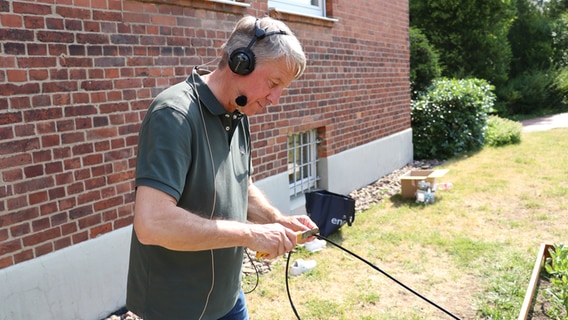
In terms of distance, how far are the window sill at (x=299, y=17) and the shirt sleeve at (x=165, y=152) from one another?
14.3 feet

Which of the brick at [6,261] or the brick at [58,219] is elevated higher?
the brick at [58,219]

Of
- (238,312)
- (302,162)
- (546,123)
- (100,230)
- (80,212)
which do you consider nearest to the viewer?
(238,312)

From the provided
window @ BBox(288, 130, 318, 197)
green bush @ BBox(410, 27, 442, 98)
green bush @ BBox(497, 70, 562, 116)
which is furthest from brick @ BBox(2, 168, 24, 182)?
green bush @ BBox(497, 70, 562, 116)

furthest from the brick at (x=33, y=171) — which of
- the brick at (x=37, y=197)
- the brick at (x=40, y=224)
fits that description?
the brick at (x=40, y=224)

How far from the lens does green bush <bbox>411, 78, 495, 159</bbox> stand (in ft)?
38.0

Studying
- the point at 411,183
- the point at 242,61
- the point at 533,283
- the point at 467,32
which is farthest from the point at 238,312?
the point at 467,32

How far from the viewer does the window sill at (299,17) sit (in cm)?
598

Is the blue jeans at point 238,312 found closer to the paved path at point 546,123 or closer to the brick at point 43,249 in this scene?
the brick at point 43,249

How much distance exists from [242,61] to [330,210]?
4.14 meters

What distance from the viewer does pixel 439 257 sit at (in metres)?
5.42

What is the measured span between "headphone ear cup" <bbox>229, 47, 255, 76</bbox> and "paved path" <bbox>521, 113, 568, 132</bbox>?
16227 millimetres

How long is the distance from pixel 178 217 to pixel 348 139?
6.49 metres

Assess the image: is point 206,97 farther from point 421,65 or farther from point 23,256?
point 421,65

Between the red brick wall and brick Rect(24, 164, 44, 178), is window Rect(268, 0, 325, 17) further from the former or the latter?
brick Rect(24, 164, 44, 178)
